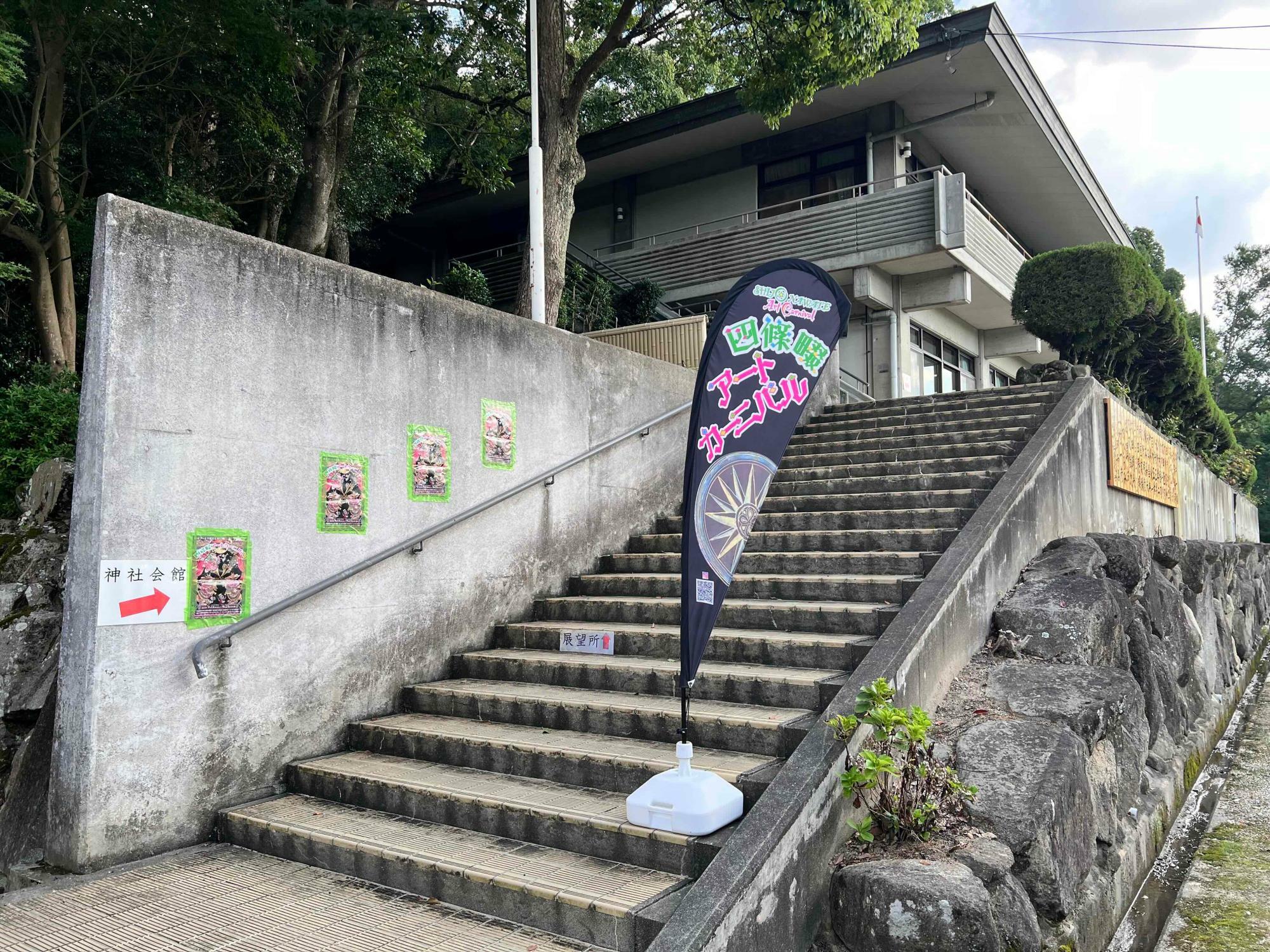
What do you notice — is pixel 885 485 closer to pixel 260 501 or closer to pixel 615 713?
pixel 615 713

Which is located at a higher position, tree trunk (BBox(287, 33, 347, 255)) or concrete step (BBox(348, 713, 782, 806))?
tree trunk (BBox(287, 33, 347, 255))

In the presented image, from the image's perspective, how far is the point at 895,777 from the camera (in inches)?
156

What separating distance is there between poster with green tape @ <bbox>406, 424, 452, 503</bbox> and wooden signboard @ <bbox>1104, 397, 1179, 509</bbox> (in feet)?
22.3

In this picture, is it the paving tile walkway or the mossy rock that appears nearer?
the paving tile walkway

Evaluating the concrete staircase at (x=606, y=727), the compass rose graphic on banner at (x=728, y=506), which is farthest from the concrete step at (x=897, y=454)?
the compass rose graphic on banner at (x=728, y=506)

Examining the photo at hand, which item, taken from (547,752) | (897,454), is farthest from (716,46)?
(547,752)

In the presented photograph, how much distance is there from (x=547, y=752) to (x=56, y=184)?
30.8ft

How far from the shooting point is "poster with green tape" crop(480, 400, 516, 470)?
6.20m

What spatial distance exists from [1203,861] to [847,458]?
13.7 ft

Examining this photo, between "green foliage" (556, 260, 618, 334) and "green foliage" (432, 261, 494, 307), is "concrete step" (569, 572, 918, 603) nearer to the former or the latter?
"green foliage" (432, 261, 494, 307)

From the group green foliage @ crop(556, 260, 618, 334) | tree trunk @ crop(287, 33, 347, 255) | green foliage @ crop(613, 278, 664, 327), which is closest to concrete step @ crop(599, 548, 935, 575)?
tree trunk @ crop(287, 33, 347, 255)

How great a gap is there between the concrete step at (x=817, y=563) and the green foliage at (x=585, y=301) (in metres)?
7.83

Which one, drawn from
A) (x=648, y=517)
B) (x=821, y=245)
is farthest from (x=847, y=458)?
(x=821, y=245)

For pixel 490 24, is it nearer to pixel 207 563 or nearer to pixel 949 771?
pixel 207 563
